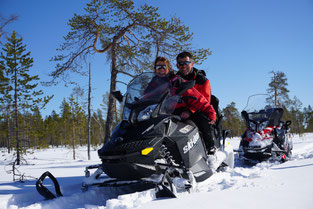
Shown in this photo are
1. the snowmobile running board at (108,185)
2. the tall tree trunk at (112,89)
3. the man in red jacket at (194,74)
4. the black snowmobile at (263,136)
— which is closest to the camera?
the snowmobile running board at (108,185)

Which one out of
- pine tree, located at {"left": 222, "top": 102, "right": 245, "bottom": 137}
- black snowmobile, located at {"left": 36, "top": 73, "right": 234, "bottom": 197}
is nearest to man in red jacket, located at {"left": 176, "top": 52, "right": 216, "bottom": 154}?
black snowmobile, located at {"left": 36, "top": 73, "right": 234, "bottom": 197}

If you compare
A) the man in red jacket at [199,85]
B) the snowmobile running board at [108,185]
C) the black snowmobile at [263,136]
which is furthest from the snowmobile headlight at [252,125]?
the snowmobile running board at [108,185]

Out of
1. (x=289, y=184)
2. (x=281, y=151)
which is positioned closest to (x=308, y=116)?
(x=281, y=151)

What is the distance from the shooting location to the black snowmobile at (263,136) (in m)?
5.58

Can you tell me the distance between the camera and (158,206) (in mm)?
1887

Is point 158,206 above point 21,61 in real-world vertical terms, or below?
below

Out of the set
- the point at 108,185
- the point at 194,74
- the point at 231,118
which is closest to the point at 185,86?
the point at 194,74

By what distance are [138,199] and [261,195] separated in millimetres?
1145

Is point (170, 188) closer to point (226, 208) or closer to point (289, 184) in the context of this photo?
point (226, 208)

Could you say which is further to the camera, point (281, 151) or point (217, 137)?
point (281, 151)

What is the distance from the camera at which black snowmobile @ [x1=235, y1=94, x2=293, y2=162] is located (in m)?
5.58

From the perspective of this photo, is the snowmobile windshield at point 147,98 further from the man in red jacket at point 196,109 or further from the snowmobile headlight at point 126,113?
the man in red jacket at point 196,109

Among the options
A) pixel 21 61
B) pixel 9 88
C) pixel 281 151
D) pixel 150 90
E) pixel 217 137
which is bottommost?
pixel 281 151

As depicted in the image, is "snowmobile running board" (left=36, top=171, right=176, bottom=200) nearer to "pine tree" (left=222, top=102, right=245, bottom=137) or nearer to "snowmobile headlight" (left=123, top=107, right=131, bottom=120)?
"snowmobile headlight" (left=123, top=107, right=131, bottom=120)
